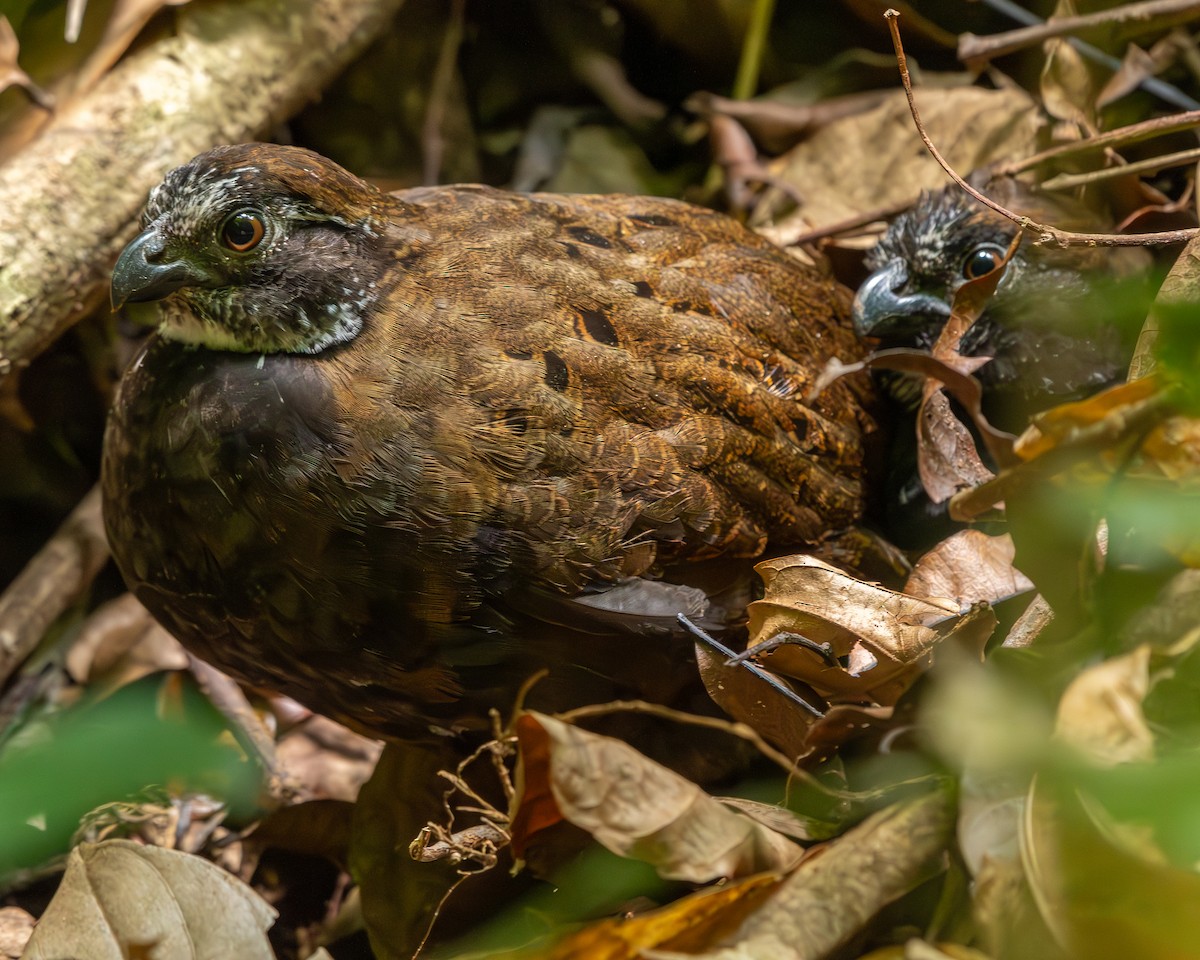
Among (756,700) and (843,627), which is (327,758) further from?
(843,627)

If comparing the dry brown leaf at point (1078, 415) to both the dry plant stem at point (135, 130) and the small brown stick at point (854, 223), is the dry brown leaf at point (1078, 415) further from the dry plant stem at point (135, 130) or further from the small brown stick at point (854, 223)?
the dry plant stem at point (135, 130)

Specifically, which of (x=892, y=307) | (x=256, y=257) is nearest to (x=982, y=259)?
(x=892, y=307)

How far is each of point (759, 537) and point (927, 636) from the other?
0.45m

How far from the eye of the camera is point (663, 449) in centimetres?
217

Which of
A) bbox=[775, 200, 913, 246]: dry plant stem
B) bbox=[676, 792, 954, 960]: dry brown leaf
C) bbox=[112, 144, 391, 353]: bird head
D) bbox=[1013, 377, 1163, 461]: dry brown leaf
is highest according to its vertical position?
bbox=[112, 144, 391, 353]: bird head

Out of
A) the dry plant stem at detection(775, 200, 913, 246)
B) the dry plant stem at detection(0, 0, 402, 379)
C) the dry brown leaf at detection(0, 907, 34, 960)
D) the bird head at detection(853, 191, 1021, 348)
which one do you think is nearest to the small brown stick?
the dry plant stem at detection(775, 200, 913, 246)

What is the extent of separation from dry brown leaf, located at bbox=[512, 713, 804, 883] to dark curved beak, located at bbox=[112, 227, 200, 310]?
3.42 feet

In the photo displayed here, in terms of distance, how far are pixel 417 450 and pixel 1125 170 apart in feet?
5.91

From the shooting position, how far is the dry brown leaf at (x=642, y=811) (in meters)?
1.62

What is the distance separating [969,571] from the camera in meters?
2.29

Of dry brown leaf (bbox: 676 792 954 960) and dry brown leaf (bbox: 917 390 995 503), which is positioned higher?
dry brown leaf (bbox: 676 792 954 960)

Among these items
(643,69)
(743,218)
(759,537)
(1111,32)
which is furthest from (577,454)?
(643,69)

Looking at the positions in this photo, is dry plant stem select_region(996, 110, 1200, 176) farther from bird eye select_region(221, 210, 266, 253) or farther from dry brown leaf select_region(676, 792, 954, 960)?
bird eye select_region(221, 210, 266, 253)

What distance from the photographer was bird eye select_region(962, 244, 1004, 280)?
9.82 ft
